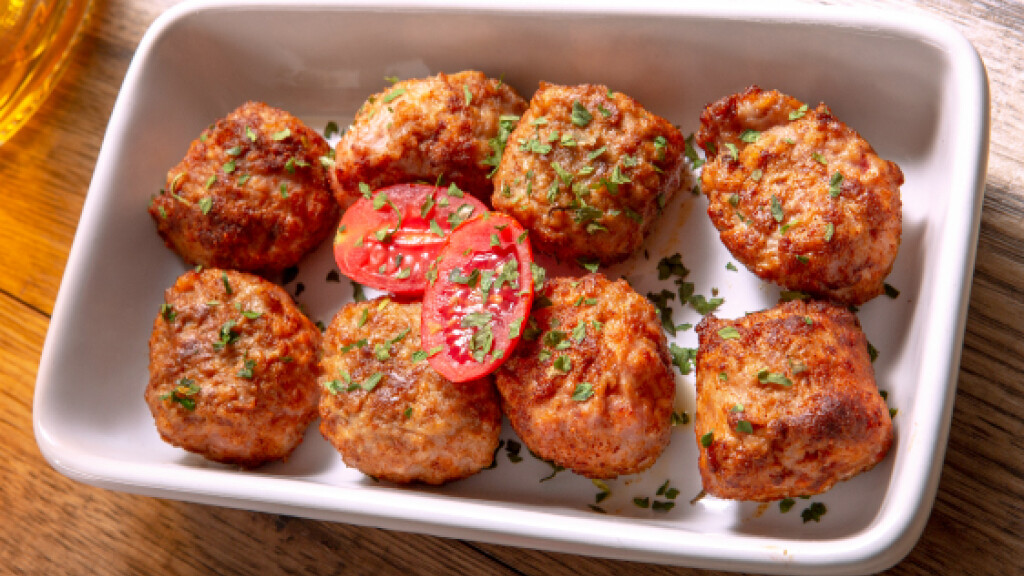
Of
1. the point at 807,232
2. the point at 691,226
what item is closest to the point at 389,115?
the point at 691,226

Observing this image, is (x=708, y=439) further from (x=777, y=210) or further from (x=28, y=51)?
(x=28, y=51)

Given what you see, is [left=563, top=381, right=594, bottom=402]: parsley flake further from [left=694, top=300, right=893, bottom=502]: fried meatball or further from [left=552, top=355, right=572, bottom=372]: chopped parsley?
[left=694, top=300, right=893, bottom=502]: fried meatball

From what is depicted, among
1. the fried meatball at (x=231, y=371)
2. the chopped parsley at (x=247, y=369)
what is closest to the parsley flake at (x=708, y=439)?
the fried meatball at (x=231, y=371)

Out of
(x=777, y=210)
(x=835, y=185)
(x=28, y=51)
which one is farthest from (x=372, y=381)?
(x=28, y=51)

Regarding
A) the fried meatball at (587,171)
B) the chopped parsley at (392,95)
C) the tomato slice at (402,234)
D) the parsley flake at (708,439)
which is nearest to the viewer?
the parsley flake at (708,439)

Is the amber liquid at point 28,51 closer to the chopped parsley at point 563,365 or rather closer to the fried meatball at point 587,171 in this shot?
the fried meatball at point 587,171

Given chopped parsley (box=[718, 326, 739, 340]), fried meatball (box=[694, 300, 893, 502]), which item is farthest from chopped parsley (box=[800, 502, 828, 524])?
chopped parsley (box=[718, 326, 739, 340])

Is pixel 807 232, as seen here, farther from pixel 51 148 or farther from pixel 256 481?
pixel 51 148
